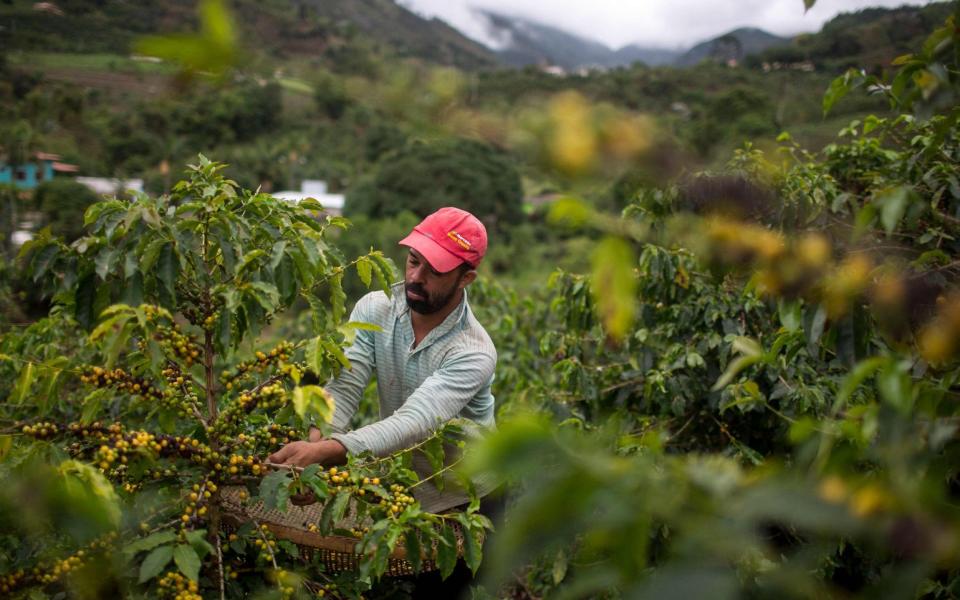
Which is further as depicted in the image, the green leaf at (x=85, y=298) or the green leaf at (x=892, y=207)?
the green leaf at (x=85, y=298)

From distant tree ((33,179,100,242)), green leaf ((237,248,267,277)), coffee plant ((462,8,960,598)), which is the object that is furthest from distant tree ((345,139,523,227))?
coffee plant ((462,8,960,598))

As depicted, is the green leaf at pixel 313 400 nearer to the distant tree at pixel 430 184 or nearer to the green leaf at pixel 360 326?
the green leaf at pixel 360 326

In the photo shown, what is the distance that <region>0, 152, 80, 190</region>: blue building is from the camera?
20047 mm

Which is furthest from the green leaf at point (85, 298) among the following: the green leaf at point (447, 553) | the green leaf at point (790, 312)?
the green leaf at point (790, 312)

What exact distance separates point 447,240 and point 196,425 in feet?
3.22

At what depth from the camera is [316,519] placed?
199 cm

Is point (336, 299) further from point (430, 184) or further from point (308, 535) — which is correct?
point (430, 184)

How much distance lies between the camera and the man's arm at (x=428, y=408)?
1.93 meters

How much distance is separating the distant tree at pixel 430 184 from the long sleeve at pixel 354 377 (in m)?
27.0

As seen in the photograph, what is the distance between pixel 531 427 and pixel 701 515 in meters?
0.20

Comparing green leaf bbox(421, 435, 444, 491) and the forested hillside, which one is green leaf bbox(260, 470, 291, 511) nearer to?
the forested hillside

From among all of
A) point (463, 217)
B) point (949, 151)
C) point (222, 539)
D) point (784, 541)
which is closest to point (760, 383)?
point (784, 541)

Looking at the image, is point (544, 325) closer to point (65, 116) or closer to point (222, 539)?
point (222, 539)

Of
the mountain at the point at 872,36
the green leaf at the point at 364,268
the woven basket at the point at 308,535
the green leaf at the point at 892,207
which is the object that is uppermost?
the mountain at the point at 872,36
